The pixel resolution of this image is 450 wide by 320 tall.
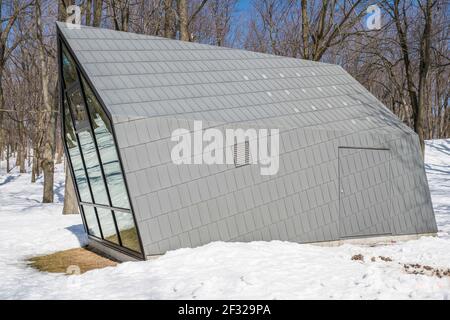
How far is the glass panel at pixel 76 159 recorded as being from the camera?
9.80 meters

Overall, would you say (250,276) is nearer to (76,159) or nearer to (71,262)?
(71,262)

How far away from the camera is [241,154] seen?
28.2 ft

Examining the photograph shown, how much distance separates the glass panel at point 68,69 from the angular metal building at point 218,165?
0.17ft

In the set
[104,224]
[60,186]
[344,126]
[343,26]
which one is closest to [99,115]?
[104,224]

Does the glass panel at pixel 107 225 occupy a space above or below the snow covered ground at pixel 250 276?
above

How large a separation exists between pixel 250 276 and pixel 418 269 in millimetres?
3271

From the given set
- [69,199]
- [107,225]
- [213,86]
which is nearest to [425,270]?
[213,86]

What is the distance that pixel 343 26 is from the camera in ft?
60.4

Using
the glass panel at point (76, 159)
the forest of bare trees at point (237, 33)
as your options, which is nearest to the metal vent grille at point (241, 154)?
the glass panel at point (76, 159)

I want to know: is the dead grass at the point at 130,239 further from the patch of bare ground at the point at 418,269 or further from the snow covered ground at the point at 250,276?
the patch of bare ground at the point at 418,269

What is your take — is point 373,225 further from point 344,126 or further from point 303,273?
point 303,273

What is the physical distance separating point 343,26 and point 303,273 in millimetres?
14540

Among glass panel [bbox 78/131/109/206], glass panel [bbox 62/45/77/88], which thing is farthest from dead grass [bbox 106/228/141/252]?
glass panel [bbox 62/45/77/88]

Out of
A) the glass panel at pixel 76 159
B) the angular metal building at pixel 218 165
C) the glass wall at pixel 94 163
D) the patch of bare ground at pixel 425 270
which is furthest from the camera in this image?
the glass panel at pixel 76 159
